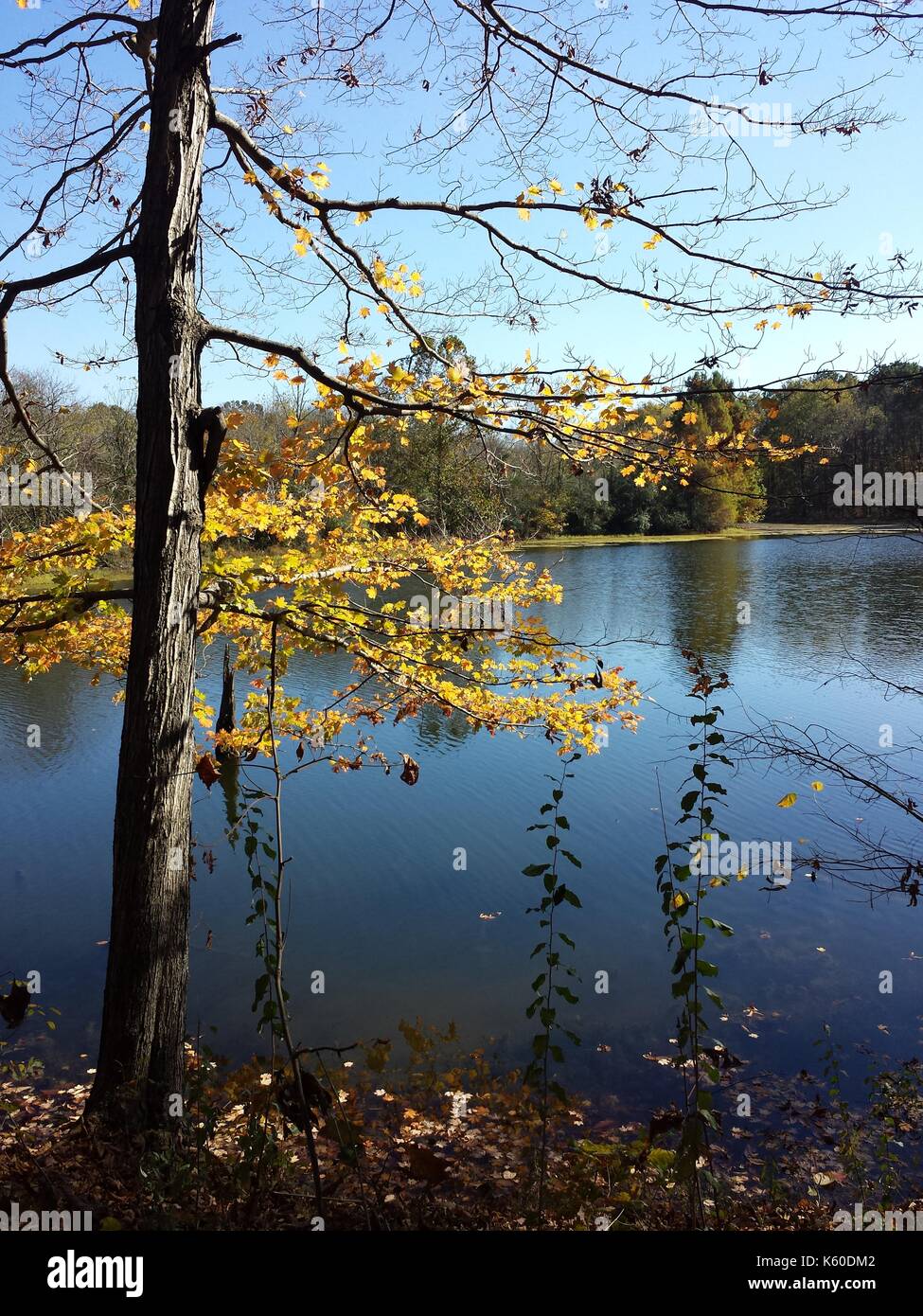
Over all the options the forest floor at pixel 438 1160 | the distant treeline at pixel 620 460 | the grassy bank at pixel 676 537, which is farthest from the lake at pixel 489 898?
the grassy bank at pixel 676 537

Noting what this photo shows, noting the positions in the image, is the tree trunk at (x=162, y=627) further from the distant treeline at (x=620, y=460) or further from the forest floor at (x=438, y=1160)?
the distant treeline at (x=620, y=460)

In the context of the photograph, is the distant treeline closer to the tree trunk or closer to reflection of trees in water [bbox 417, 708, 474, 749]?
the tree trunk

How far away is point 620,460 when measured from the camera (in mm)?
4293

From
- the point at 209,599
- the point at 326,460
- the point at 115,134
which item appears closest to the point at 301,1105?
the point at 209,599

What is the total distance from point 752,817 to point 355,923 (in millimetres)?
4254

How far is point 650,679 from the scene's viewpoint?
1377 cm

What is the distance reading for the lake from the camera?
5941 mm

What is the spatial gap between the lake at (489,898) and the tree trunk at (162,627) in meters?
0.49

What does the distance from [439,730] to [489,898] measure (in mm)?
4984

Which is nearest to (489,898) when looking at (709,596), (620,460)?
(620,460)

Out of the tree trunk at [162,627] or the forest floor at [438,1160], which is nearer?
the forest floor at [438,1160]

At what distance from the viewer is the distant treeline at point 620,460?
367 cm

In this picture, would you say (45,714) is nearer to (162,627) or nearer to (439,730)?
(439,730)
